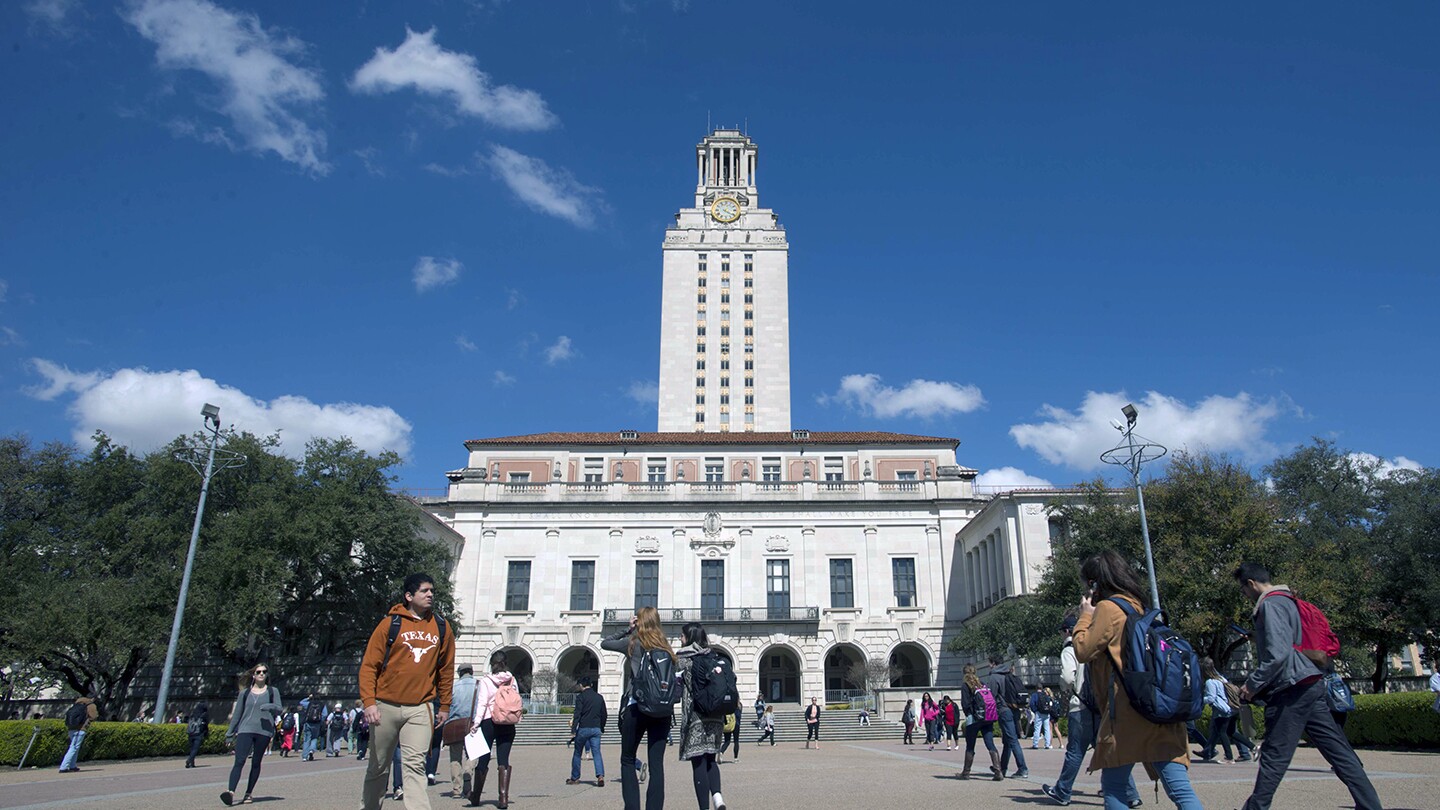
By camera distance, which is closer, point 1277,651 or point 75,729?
point 1277,651

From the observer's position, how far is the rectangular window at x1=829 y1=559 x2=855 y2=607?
4981 centimetres

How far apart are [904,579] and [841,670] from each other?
712 cm

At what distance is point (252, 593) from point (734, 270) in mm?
58097

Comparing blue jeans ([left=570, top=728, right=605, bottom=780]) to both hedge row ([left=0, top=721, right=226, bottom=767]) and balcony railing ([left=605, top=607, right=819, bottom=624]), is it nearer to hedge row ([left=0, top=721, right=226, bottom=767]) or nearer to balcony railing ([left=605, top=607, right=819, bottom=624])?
hedge row ([left=0, top=721, right=226, bottom=767])

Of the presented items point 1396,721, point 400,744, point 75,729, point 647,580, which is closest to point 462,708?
point 400,744

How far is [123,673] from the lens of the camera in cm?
3688

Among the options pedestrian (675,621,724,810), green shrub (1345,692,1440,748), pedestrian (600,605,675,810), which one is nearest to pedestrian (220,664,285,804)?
pedestrian (600,605,675,810)

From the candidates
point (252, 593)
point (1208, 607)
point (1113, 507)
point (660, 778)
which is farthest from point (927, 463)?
point (660, 778)

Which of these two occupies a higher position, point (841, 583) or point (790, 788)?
point (841, 583)

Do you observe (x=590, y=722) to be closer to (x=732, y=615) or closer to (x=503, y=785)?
(x=503, y=785)

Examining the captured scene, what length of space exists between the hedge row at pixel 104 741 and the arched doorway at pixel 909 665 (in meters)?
37.3

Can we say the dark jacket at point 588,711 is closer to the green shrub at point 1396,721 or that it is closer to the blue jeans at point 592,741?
the blue jeans at point 592,741

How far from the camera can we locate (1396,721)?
16.7m

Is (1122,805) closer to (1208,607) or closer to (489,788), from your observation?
(489,788)
